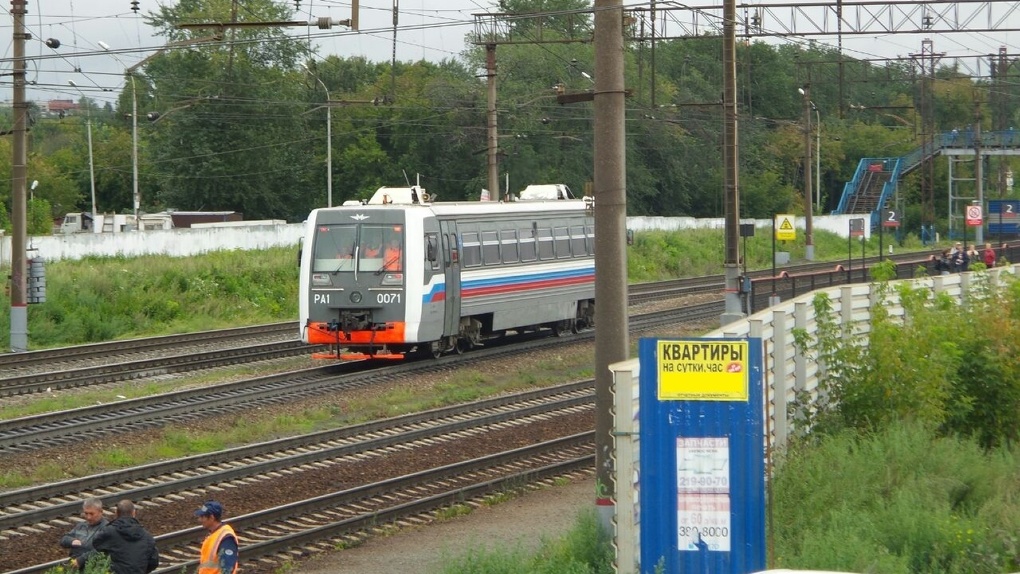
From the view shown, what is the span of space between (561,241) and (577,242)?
720 millimetres

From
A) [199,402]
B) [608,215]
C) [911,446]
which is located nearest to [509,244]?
[199,402]

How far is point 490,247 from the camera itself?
2719cm

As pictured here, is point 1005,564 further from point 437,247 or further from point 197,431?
point 437,247

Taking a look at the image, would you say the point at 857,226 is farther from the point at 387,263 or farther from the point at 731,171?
the point at 387,263

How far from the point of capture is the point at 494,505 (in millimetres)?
14516

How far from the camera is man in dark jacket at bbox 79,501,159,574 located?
9914 mm

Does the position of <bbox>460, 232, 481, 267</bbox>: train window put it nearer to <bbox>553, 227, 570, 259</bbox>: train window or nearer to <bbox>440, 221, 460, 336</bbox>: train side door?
<bbox>440, 221, 460, 336</bbox>: train side door

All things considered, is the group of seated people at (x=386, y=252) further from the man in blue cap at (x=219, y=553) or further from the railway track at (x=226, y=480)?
the man in blue cap at (x=219, y=553)

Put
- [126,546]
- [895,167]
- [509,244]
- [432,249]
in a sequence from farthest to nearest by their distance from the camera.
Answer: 1. [895,167]
2. [509,244]
3. [432,249]
4. [126,546]

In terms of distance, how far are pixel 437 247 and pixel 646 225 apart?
36.0 metres

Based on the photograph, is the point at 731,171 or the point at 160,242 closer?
the point at 731,171

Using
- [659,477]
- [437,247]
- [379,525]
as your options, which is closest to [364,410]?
[437,247]

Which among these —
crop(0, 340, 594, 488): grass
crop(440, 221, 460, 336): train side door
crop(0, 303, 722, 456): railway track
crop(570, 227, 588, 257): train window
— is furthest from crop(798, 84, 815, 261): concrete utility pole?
crop(0, 340, 594, 488): grass

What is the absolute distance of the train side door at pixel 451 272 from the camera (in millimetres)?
25422
